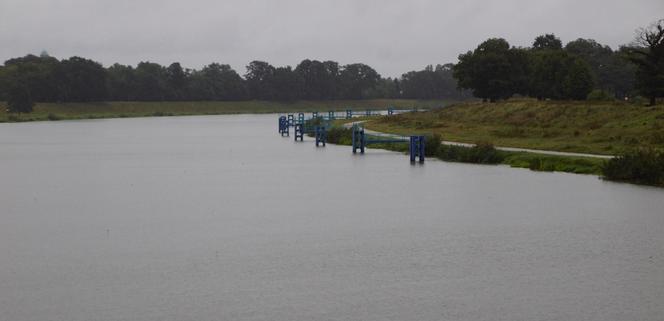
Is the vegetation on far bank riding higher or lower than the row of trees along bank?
lower

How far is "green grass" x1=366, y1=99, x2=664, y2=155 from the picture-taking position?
5109 centimetres

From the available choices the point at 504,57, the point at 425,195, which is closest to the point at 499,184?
the point at 425,195

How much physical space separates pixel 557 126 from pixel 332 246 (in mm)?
40613

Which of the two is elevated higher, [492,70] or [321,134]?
[492,70]

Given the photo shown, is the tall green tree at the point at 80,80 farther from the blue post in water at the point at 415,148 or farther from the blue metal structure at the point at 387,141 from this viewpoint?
the blue post in water at the point at 415,148

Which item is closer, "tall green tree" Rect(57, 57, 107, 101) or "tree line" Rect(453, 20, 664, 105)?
"tree line" Rect(453, 20, 664, 105)

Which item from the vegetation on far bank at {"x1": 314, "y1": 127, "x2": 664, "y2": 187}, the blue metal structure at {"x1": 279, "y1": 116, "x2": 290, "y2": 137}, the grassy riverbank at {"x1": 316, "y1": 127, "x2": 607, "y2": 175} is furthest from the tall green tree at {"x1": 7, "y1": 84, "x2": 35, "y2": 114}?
the vegetation on far bank at {"x1": 314, "y1": 127, "x2": 664, "y2": 187}

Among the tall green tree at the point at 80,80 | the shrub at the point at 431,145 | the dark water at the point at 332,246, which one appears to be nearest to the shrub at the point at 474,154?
the shrub at the point at 431,145

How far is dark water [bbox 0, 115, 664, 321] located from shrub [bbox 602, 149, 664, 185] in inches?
34.4

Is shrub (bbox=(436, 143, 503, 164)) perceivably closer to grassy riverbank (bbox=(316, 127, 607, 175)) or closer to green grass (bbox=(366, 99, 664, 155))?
grassy riverbank (bbox=(316, 127, 607, 175))

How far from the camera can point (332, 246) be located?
25047 millimetres

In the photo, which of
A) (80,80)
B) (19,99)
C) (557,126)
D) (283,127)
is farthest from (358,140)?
(80,80)

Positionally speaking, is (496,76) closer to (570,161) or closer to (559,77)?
(559,77)

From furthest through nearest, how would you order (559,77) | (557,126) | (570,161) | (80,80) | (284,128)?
(80,80) < (284,128) < (559,77) < (557,126) < (570,161)
